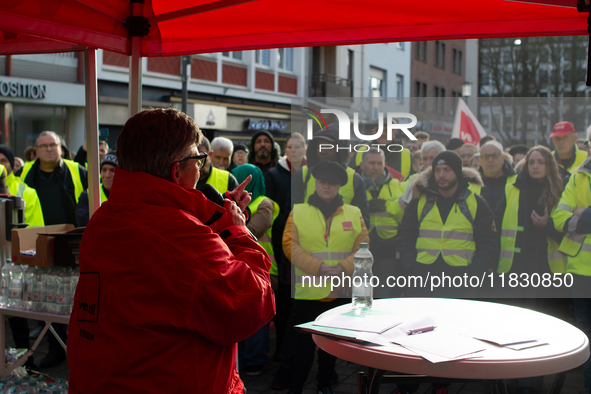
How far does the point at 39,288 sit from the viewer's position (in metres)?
3.08

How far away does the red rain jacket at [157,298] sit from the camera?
5.03 ft

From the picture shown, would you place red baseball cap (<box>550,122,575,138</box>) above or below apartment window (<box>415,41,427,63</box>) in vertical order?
below

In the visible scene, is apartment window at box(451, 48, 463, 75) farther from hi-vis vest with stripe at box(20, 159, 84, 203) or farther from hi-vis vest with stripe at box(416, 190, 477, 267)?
hi-vis vest with stripe at box(416, 190, 477, 267)

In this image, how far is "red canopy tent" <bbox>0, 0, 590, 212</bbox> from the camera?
2.46m

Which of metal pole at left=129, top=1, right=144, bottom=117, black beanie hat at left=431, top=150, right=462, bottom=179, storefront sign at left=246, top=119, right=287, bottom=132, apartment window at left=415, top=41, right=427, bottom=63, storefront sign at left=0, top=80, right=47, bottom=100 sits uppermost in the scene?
apartment window at left=415, top=41, right=427, bottom=63

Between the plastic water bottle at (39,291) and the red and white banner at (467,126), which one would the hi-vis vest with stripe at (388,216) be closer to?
the red and white banner at (467,126)

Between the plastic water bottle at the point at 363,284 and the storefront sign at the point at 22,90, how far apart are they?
12.9 metres

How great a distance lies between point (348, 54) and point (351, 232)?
24686mm

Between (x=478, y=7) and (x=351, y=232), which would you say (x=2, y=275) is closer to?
(x=351, y=232)

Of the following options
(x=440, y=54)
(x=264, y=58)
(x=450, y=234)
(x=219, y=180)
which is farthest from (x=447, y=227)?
(x=440, y=54)

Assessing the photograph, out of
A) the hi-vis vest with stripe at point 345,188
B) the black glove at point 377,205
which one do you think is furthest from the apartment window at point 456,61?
the hi-vis vest with stripe at point 345,188

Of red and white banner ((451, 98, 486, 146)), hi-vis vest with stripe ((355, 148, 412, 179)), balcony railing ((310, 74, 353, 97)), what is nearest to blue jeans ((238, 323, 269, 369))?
hi-vis vest with stripe ((355, 148, 412, 179))

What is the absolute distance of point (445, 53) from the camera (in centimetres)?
3584

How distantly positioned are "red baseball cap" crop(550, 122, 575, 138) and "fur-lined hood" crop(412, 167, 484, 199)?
2.13ft
